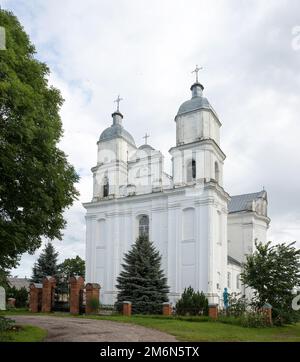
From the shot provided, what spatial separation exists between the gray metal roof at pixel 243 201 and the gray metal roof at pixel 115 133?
1311 cm

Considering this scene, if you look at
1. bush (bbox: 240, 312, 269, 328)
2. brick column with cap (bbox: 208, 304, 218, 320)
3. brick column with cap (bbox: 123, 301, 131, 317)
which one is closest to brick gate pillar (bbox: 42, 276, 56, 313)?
brick column with cap (bbox: 123, 301, 131, 317)

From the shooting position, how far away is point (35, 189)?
13.2 m

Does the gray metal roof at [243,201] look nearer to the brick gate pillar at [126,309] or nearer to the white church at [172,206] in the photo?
the white church at [172,206]

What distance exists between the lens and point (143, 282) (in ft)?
90.6

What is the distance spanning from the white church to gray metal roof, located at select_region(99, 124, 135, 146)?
3.5 inches

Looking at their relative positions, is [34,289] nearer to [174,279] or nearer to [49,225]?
[174,279]

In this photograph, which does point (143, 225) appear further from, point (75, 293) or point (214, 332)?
point (214, 332)

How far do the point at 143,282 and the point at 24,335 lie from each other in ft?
49.6

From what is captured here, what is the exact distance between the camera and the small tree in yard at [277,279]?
22.5 m

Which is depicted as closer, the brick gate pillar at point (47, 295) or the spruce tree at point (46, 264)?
the brick gate pillar at point (47, 295)

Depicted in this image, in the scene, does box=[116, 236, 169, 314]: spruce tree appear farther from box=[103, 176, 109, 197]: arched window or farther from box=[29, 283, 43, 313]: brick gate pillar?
box=[103, 176, 109, 197]: arched window

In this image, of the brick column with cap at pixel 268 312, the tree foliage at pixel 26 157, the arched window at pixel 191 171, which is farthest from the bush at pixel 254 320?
the arched window at pixel 191 171
